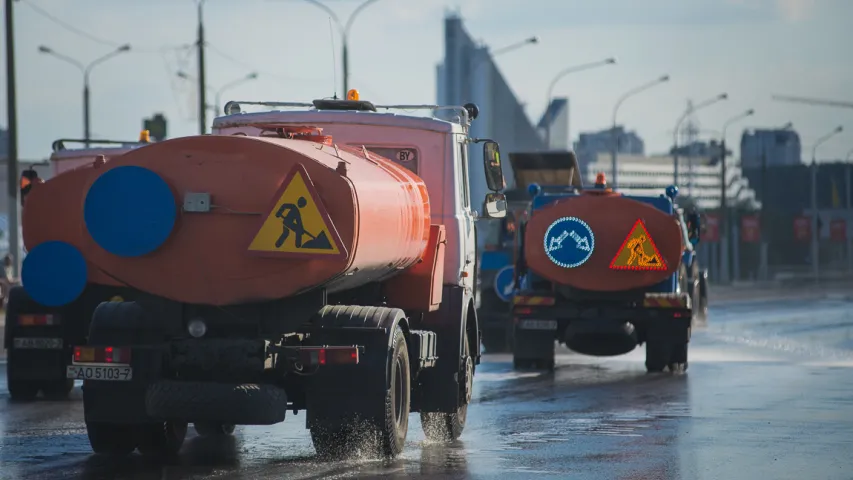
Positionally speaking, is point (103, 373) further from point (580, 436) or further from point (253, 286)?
point (580, 436)

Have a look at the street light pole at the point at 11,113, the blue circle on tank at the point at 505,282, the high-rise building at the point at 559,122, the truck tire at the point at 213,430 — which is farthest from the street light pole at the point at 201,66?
the high-rise building at the point at 559,122

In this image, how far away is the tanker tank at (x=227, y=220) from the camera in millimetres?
10336

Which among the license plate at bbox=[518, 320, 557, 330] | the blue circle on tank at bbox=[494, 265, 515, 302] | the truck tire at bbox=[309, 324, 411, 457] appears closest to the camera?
the truck tire at bbox=[309, 324, 411, 457]

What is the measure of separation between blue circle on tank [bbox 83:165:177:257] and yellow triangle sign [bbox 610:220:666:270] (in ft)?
33.8

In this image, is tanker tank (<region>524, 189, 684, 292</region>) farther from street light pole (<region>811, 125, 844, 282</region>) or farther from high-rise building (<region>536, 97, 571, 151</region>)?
high-rise building (<region>536, 97, 571, 151</region>)

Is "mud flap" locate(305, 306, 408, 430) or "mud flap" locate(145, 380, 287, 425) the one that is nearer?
"mud flap" locate(145, 380, 287, 425)

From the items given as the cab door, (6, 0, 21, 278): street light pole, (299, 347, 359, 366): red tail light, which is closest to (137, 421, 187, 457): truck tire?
(299, 347, 359, 366): red tail light

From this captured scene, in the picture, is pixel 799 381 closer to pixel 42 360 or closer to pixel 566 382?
pixel 566 382

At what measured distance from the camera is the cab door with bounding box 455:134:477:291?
13469mm

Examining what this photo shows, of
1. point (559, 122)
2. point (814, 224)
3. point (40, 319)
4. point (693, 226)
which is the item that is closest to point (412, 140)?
point (40, 319)

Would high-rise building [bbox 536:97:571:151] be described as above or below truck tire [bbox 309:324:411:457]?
above

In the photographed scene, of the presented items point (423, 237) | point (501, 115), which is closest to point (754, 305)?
point (423, 237)

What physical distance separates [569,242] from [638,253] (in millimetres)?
854

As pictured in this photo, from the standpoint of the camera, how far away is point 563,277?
20.3 m
